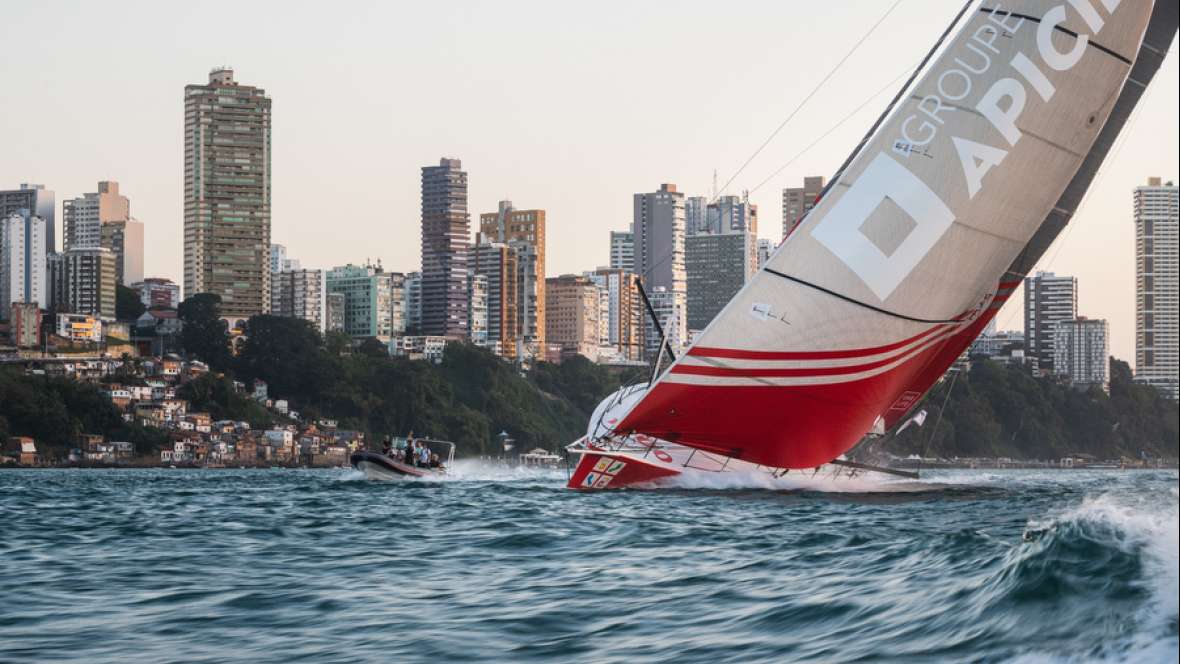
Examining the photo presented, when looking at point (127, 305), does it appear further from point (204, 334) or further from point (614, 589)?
point (614, 589)

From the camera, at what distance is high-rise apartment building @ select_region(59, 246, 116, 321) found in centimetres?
17650

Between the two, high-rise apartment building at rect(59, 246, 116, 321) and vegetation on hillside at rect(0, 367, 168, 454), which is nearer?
vegetation on hillside at rect(0, 367, 168, 454)

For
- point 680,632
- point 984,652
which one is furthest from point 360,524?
point 984,652

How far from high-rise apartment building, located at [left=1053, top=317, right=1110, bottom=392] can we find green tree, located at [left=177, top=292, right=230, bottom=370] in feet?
277

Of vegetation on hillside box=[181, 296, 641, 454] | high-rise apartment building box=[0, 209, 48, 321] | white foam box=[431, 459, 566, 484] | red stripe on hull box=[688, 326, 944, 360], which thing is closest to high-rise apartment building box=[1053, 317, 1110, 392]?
vegetation on hillside box=[181, 296, 641, 454]

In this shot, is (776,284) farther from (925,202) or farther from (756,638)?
(756,638)

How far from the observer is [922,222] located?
26.3 m

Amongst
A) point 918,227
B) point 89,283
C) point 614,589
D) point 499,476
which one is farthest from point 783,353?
point 89,283

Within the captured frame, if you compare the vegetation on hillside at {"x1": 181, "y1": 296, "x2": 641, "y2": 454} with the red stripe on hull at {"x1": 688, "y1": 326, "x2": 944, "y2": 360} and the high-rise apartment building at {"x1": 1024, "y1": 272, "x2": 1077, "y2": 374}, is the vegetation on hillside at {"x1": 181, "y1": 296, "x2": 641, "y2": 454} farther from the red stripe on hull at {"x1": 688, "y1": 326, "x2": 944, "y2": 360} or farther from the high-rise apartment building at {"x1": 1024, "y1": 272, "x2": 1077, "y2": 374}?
the red stripe on hull at {"x1": 688, "y1": 326, "x2": 944, "y2": 360}

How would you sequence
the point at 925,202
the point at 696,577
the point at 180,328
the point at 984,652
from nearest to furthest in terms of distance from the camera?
the point at 984,652 < the point at 696,577 < the point at 925,202 < the point at 180,328

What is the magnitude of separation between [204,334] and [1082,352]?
295 feet

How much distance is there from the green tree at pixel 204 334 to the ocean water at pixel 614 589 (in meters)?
129

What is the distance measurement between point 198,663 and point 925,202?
18.6m

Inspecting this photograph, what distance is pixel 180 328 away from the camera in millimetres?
158375
